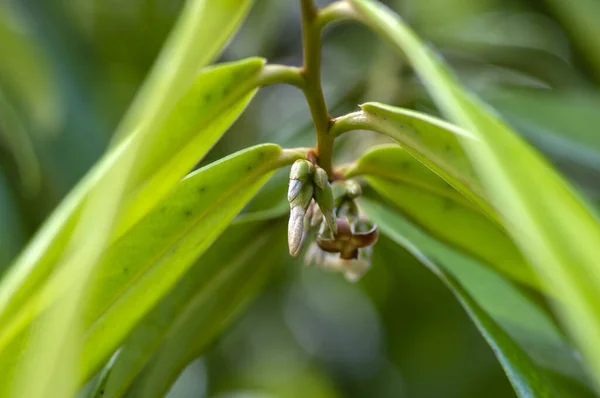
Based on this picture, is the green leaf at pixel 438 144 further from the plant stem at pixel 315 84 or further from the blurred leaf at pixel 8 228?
the blurred leaf at pixel 8 228

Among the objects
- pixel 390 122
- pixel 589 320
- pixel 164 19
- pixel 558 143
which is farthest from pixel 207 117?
pixel 164 19

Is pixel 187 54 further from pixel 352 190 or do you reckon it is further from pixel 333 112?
pixel 333 112

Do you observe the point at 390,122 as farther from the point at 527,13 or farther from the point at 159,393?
the point at 527,13

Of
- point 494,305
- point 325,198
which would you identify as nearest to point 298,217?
point 325,198

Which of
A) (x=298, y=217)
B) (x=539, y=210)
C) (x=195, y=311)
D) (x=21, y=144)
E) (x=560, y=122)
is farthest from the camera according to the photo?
(x=21, y=144)

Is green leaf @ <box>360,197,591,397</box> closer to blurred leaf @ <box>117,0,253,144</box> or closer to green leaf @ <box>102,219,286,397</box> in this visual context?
green leaf @ <box>102,219,286,397</box>

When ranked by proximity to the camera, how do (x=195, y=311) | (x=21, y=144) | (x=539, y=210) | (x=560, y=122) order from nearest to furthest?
(x=539, y=210), (x=195, y=311), (x=560, y=122), (x=21, y=144)

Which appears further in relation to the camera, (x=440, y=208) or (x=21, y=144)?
(x=21, y=144)

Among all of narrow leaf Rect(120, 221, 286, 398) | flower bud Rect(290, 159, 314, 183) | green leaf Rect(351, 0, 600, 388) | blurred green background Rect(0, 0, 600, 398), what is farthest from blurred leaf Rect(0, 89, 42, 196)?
green leaf Rect(351, 0, 600, 388)
